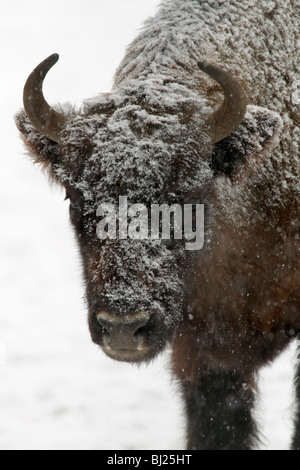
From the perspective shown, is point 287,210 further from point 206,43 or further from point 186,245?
point 206,43

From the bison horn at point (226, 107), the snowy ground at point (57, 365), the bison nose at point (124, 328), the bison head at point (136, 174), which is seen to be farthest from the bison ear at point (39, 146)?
the bison nose at point (124, 328)

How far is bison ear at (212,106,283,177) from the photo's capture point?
3.76 meters

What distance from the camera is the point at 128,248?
11.4 ft

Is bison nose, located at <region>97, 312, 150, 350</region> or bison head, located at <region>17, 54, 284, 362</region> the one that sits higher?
bison head, located at <region>17, 54, 284, 362</region>

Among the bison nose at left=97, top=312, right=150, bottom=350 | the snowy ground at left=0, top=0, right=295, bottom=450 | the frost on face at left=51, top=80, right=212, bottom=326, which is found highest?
the frost on face at left=51, top=80, right=212, bottom=326

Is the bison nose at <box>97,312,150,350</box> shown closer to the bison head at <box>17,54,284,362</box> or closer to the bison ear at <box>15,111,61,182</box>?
the bison head at <box>17,54,284,362</box>

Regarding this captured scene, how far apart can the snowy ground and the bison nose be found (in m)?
1.27

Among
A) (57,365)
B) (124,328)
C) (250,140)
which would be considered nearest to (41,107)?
(250,140)

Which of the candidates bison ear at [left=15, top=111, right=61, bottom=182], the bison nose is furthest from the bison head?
bison ear at [left=15, top=111, right=61, bottom=182]

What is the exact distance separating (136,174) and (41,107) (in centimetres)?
79

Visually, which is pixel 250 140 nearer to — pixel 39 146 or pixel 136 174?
pixel 136 174

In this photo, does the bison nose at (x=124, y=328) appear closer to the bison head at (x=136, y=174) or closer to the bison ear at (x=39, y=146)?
the bison head at (x=136, y=174)

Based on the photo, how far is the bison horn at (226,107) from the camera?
356 cm

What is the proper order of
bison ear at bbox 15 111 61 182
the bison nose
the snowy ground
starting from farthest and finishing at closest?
the snowy ground → bison ear at bbox 15 111 61 182 → the bison nose
